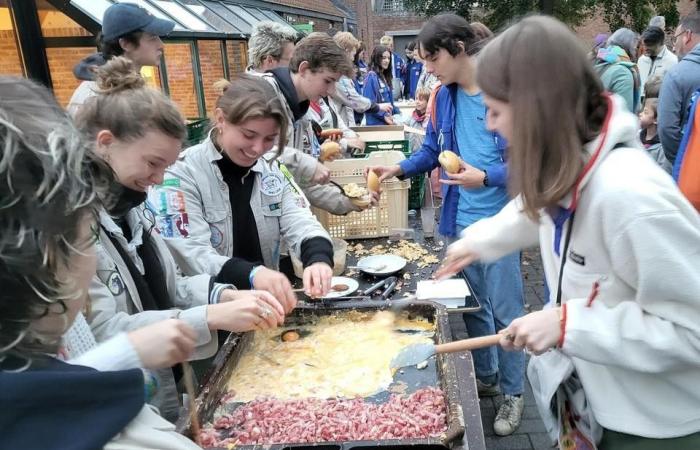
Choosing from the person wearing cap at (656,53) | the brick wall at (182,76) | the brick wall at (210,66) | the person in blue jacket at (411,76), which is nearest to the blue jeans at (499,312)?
the brick wall at (182,76)

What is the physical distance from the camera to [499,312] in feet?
9.89

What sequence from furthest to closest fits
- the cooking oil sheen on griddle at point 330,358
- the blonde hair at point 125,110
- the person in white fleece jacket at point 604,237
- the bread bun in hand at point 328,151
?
the bread bun in hand at point 328,151
the cooking oil sheen on griddle at point 330,358
the blonde hair at point 125,110
the person in white fleece jacket at point 604,237

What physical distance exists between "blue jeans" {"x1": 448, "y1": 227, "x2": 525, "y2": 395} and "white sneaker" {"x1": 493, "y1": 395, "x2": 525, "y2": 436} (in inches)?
2.0

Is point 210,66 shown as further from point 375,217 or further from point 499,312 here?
point 499,312

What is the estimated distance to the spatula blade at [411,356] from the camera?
6.44 ft

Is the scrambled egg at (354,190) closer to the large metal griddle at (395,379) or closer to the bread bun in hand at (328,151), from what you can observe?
the bread bun in hand at (328,151)

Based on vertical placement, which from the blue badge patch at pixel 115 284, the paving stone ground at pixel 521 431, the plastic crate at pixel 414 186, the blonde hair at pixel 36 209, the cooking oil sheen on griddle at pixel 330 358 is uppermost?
the blonde hair at pixel 36 209

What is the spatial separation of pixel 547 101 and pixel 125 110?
1295 millimetres

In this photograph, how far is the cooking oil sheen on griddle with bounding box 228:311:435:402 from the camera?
1.95 meters

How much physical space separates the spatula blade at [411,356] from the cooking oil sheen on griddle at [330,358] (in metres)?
0.04

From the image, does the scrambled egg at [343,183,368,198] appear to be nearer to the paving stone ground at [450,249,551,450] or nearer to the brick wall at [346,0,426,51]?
the paving stone ground at [450,249,551,450]

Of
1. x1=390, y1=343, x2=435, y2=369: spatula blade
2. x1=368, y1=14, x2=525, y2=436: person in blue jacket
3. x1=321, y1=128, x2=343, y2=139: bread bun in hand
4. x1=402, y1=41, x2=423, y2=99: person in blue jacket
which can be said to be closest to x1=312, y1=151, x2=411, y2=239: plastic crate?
x1=368, y1=14, x2=525, y2=436: person in blue jacket

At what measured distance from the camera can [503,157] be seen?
291 centimetres

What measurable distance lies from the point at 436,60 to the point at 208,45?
6.88 m
